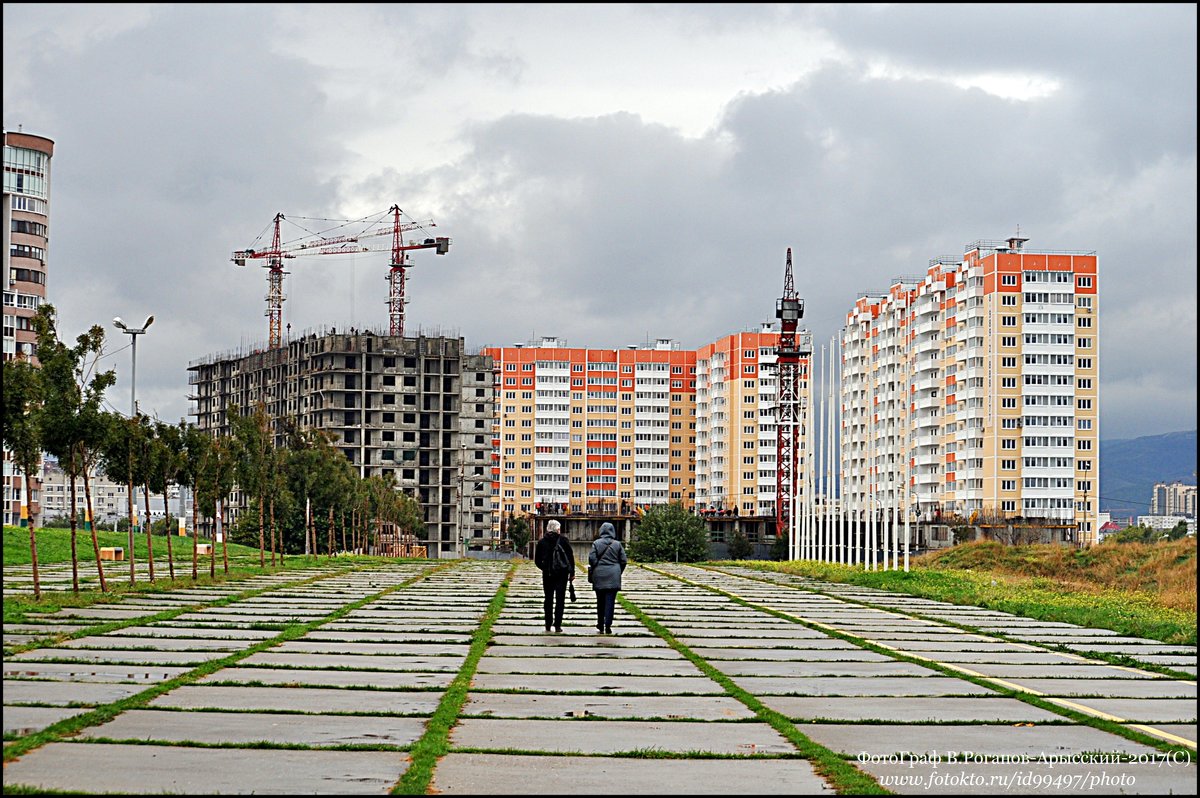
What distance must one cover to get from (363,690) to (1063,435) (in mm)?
119421

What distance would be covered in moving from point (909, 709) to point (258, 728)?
5.87m

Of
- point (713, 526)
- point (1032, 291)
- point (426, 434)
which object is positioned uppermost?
point (1032, 291)

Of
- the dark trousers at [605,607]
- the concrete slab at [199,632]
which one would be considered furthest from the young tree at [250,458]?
the dark trousers at [605,607]

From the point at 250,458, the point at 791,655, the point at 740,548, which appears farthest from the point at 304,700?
the point at 740,548

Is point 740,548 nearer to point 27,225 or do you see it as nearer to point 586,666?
point 27,225

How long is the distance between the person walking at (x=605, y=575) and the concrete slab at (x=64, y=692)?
907 cm

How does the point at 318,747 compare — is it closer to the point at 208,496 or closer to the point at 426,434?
the point at 208,496

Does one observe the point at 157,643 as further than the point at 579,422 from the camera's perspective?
No

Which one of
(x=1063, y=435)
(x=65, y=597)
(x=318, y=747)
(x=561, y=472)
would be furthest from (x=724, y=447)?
(x=318, y=747)

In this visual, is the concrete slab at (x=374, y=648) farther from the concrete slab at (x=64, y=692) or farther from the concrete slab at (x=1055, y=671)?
the concrete slab at (x=1055, y=671)

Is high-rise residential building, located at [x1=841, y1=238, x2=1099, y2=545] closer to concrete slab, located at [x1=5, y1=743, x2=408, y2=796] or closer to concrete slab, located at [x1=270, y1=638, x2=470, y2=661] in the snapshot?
concrete slab, located at [x1=270, y1=638, x2=470, y2=661]

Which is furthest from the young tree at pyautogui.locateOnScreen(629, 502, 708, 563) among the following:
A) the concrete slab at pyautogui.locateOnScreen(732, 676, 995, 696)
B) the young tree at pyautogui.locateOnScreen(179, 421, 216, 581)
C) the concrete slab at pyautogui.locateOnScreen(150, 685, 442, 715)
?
the concrete slab at pyautogui.locateOnScreen(150, 685, 442, 715)

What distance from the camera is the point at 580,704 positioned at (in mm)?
13227

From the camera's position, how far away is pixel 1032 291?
124312 millimetres
